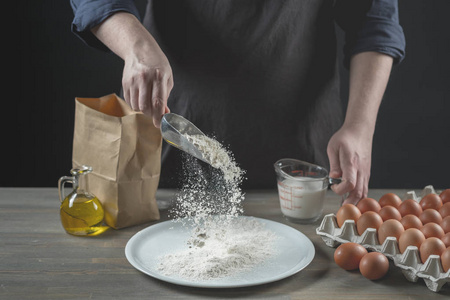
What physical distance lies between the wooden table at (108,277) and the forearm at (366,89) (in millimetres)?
500

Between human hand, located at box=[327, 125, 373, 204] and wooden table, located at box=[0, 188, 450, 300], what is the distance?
22 cm

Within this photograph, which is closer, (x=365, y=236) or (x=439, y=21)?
(x=365, y=236)

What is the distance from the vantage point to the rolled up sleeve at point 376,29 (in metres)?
1.76

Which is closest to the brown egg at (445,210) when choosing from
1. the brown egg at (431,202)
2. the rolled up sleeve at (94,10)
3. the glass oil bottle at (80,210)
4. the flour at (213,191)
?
the brown egg at (431,202)

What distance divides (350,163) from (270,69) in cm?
52

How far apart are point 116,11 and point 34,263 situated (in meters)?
0.76

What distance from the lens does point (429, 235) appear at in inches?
45.1

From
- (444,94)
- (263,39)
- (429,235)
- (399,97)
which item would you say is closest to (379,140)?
(399,97)

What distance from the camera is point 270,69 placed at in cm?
185

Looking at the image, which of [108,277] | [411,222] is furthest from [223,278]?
[411,222]

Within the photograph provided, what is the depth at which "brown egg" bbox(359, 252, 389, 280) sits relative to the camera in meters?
1.07

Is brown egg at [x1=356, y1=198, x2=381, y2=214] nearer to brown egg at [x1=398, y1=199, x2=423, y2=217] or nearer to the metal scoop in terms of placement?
brown egg at [x1=398, y1=199, x2=423, y2=217]

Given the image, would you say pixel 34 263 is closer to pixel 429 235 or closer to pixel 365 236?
pixel 365 236

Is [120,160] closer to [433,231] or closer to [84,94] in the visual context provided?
[433,231]
